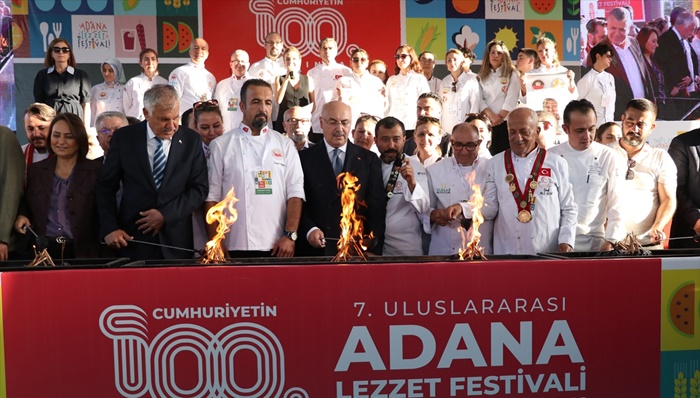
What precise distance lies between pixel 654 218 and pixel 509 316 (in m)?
2.43

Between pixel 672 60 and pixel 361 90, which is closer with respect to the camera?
pixel 361 90

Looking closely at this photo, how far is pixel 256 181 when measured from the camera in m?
4.57

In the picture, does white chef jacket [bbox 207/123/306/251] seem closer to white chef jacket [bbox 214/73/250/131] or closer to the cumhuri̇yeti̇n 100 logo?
the cumhuri̇yeti̇n 100 logo

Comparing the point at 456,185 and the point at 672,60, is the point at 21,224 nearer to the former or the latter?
the point at 456,185

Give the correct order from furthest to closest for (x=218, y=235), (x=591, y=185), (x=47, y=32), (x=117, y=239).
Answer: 1. (x=47, y=32)
2. (x=591, y=185)
3. (x=117, y=239)
4. (x=218, y=235)

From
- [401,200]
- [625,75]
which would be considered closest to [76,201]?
[401,200]

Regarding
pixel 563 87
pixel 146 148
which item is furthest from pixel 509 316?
pixel 563 87

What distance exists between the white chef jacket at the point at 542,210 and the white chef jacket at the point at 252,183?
1220mm

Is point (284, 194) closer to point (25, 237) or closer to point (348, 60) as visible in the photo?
point (25, 237)

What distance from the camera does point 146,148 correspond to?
14.3 feet

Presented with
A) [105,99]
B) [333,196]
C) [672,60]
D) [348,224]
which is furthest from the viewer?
[672,60]

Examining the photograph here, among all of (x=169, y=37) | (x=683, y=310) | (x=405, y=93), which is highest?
(x=169, y=37)

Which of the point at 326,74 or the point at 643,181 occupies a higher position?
Answer: the point at 326,74

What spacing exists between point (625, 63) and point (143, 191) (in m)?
8.63
